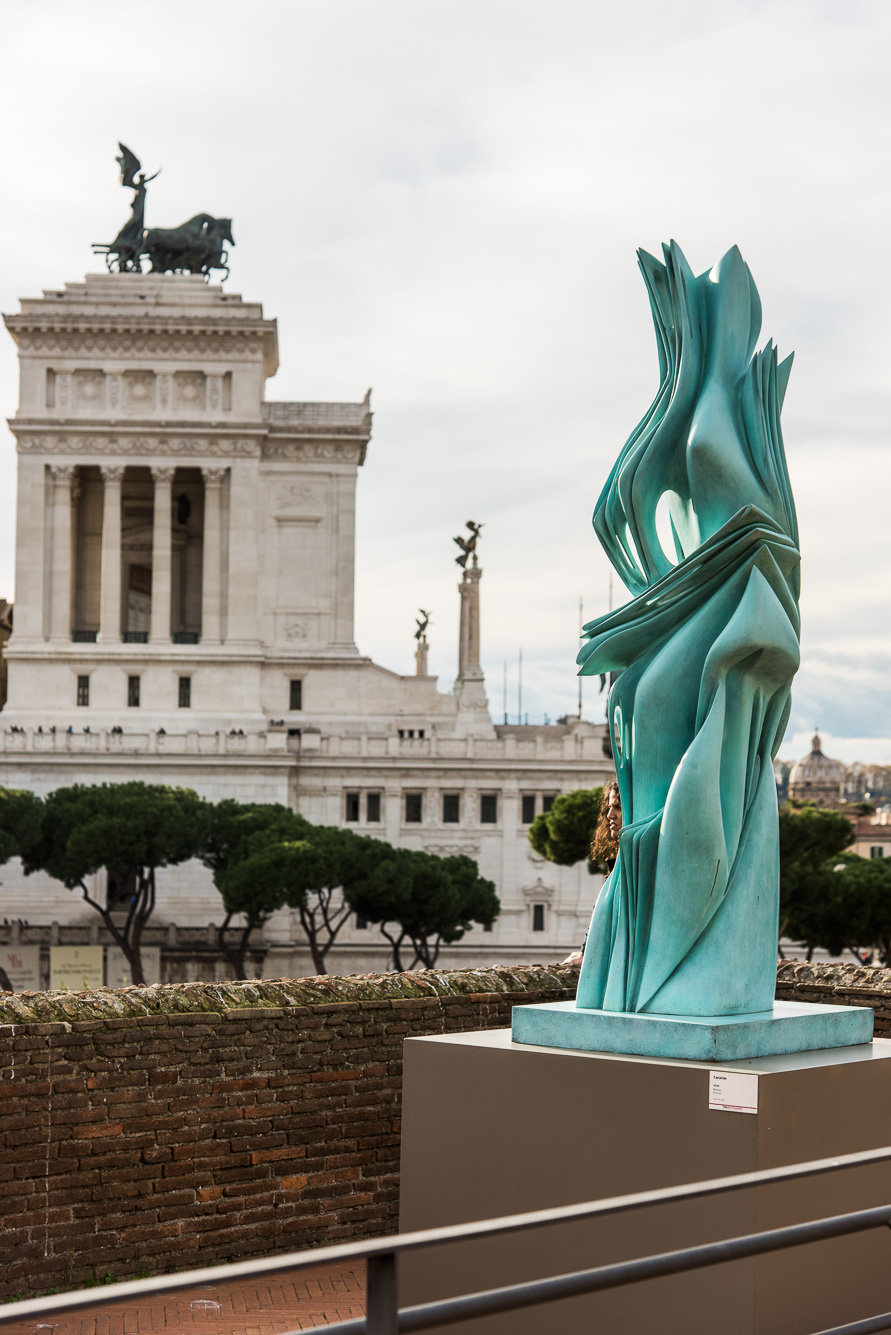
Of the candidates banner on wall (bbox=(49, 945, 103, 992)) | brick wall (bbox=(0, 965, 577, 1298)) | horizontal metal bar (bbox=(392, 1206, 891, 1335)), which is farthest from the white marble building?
horizontal metal bar (bbox=(392, 1206, 891, 1335))

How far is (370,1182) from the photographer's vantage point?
1306 centimetres

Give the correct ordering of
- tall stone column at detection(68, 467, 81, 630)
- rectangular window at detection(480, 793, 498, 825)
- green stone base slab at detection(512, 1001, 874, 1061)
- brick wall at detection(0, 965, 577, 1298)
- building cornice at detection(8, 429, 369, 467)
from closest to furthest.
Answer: green stone base slab at detection(512, 1001, 874, 1061) → brick wall at detection(0, 965, 577, 1298) → rectangular window at detection(480, 793, 498, 825) → building cornice at detection(8, 429, 369, 467) → tall stone column at detection(68, 467, 81, 630)

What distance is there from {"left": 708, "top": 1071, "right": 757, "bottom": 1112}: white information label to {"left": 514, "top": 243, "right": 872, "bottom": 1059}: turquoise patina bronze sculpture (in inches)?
19.1

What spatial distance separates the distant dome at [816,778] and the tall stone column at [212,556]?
127 metres

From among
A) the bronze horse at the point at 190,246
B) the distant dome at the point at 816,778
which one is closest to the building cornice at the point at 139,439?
the bronze horse at the point at 190,246

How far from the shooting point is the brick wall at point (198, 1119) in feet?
37.2

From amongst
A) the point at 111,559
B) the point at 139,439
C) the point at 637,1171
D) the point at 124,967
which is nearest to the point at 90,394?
the point at 139,439

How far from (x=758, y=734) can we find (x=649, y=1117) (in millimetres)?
2679

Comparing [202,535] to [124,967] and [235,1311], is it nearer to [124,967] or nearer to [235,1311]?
[124,967]

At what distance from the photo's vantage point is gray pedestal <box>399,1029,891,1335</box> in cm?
791

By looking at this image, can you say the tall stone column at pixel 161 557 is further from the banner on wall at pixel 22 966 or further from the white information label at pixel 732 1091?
the white information label at pixel 732 1091

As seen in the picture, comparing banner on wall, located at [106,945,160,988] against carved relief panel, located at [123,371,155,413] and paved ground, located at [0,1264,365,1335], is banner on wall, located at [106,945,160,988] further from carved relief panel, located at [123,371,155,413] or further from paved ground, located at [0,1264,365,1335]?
paved ground, located at [0,1264,365,1335]

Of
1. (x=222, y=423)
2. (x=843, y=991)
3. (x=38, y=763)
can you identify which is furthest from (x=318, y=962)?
(x=843, y=991)

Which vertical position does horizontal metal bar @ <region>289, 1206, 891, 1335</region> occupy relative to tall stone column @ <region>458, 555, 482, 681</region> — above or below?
below
